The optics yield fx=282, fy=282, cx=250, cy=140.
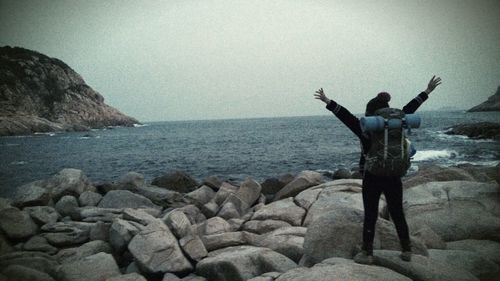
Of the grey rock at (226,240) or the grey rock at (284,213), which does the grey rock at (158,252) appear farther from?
the grey rock at (284,213)

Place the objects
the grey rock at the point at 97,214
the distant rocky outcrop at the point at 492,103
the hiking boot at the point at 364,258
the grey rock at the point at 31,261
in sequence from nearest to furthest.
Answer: the hiking boot at the point at 364,258 < the grey rock at the point at 31,261 < the grey rock at the point at 97,214 < the distant rocky outcrop at the point at 492,103

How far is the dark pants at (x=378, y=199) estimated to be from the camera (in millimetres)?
4516

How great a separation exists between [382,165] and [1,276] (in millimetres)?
7370

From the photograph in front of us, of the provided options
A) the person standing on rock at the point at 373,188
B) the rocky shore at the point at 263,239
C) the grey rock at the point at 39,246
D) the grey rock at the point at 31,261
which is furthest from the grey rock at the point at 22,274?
the person standing on rock at the point at 373,188

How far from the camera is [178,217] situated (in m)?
7.80

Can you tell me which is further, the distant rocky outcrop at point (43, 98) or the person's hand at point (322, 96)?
the distant rocky outcrop at point (43, 98)

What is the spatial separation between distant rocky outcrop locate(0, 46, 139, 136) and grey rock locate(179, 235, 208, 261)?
87757 mm

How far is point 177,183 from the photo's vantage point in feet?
60.5

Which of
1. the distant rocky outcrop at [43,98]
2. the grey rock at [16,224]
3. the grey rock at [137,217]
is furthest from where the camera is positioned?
the distant rocky outcrop at [43,98]

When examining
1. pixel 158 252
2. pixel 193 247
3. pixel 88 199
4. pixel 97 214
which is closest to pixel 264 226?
pixel 193 247

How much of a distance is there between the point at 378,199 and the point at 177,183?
15.5 meters

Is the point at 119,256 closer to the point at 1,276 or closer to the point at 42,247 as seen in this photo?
the point at 42,247

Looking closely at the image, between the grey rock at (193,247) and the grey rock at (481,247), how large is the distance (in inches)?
222

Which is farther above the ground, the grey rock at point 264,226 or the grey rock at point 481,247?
the grey rock at point 481,247
